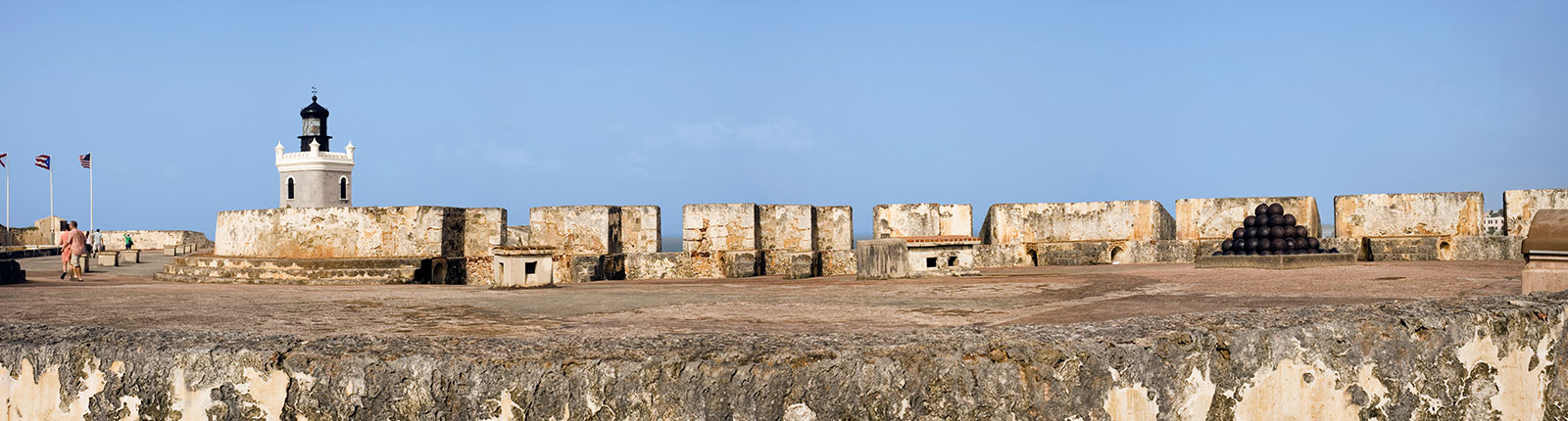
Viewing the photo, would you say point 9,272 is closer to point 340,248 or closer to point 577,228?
point 340,248

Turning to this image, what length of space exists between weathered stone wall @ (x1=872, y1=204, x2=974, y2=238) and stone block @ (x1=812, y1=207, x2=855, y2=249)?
20.3 inches

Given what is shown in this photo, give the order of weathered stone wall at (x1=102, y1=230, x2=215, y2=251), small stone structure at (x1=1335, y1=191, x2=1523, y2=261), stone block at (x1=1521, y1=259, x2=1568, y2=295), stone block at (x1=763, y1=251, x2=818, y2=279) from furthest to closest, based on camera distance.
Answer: weathered stone wall at (x1=102, y1=230, x2=215, y2=251) → small stone structure at (x1=1335, y1=191, x2=1523, y2=261) → stone block at (x1=763, y1=251, x2=818, y2=279) → stone block at (x1=1521, y1=259, x2=1568, y2=295)

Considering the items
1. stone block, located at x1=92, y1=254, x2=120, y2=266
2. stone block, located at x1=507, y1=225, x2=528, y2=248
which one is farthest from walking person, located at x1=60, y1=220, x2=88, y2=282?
stone block, located at x1=92, y1=254, x2=120, y2=266

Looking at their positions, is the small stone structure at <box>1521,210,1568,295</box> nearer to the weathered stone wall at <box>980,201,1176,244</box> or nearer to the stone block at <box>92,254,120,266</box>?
the weathered stone wall at <box>980,201,1176,244</box>

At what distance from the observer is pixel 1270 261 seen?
11.3 metres

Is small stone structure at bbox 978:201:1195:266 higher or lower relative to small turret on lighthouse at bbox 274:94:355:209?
lower

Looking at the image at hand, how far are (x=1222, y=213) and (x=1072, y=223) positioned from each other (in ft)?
6.07

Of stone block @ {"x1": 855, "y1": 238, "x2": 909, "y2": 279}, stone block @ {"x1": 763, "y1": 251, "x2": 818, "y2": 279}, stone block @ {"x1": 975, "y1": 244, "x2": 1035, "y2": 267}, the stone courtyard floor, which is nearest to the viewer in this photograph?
the stone courtyard floor

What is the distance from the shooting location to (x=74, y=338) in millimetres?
3709

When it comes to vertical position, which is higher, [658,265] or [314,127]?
[314,127]

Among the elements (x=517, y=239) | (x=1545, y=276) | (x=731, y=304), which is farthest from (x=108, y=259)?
(x=1545, y=276)

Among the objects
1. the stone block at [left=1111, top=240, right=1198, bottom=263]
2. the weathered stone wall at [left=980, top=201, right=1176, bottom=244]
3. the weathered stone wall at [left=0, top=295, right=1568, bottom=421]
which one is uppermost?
the weathered stone wall at [left=980, top=201, right=1176, bottom=244]

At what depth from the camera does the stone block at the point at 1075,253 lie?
13.6 meters

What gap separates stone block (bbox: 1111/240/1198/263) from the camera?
13633 mm
